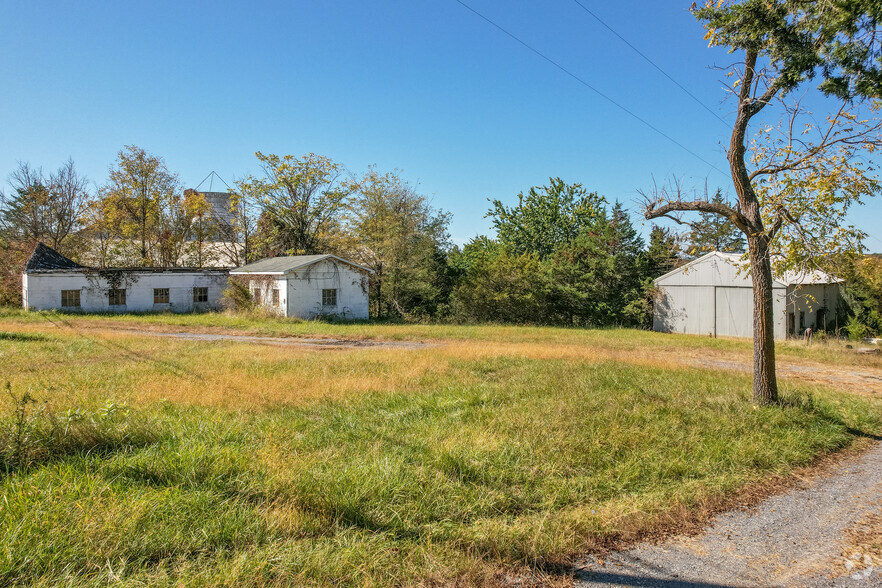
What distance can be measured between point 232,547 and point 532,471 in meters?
2.81

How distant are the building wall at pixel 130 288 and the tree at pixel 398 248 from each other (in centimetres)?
948

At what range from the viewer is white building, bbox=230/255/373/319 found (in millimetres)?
24547

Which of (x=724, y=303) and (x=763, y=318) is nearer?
(x=763, y=318)

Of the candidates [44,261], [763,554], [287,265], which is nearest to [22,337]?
[287,265]

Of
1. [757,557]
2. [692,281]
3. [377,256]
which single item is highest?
[377,256]

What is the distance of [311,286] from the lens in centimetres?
2519

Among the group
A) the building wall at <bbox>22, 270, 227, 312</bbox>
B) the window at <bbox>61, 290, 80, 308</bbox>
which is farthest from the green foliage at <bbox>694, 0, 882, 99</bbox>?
the window at <bbox>61, 290, 80, 308</bbox>

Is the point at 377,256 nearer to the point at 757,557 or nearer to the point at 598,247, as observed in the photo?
the point at 598,247

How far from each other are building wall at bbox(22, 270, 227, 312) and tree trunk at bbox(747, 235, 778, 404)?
29.3 m

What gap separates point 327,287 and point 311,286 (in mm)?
962

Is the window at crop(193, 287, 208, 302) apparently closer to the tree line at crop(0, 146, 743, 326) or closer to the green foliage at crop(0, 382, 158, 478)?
the tree line at crop(0, 146, 743, 326)

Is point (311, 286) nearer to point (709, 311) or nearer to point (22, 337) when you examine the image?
point (22, 337)

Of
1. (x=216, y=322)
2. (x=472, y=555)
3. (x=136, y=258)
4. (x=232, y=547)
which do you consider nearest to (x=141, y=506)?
(x=232, y=547)

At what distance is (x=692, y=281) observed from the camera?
2400cm
